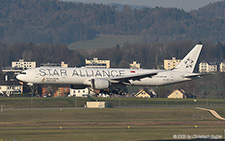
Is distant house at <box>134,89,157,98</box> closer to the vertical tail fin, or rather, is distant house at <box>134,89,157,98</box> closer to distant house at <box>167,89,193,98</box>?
distant house at <box>167,89,193,98</box>

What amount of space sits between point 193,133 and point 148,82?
18464mm

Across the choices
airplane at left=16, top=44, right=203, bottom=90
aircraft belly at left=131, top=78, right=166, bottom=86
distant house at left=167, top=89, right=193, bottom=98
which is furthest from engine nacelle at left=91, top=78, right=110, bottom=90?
distant house at left=167, top=89, right=193, bottom=98

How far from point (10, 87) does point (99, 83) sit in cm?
6831

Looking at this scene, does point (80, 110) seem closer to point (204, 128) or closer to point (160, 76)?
point (160, 76)

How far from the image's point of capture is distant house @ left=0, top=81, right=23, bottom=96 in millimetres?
136250

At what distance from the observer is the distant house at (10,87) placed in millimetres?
136250

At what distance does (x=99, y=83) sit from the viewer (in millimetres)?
75125

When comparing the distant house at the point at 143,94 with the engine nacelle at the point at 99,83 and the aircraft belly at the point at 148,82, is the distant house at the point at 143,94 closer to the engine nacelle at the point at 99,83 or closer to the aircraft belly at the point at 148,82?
the aircraft belly at the point at 148,82

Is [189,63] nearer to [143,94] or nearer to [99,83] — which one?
[99,83]

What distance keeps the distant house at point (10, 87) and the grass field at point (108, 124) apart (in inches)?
1924

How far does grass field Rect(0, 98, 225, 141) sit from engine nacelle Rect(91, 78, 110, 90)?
5.28 meters

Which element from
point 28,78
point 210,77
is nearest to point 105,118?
point 28,78

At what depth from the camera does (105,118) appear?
8231 cm

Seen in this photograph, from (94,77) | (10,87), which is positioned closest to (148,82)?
(94,77)
